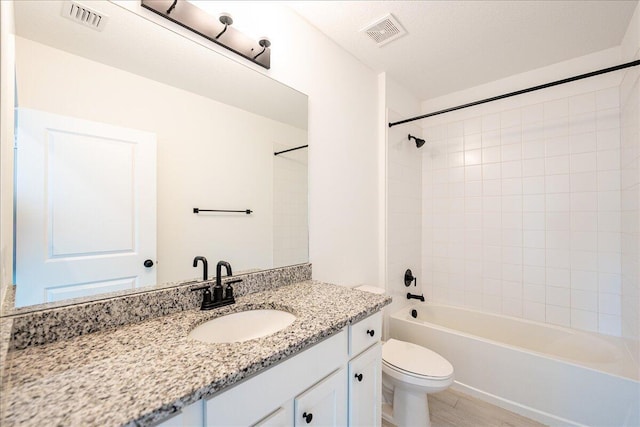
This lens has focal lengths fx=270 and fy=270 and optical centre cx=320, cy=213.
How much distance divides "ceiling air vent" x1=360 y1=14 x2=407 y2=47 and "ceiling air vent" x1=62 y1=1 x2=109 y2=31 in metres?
1.40

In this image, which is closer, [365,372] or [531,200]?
[365,372]

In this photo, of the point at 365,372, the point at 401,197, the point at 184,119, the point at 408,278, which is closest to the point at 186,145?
the point at 184,119

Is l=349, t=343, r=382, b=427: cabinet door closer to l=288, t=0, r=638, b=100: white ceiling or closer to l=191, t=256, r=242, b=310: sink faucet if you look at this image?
l=191, t=256, r=242, b=310: sink faucet

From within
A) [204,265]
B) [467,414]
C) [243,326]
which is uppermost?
[204,265]

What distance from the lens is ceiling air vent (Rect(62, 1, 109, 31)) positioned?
0.88 metres

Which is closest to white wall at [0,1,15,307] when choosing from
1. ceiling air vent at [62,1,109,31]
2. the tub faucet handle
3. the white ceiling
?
ceiling air vent at [62,1,109,31]

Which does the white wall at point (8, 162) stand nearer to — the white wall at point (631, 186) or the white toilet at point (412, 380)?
the white toilet at point (412, 380)

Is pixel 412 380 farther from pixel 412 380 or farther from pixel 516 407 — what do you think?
pixel 516 407

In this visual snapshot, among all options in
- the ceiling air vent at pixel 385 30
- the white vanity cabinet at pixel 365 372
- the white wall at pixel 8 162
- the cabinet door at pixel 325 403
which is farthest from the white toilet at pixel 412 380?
the ceiling air vent at pixel 385 30

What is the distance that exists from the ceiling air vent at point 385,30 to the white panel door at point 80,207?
1481mm

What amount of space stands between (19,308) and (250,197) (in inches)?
34.6

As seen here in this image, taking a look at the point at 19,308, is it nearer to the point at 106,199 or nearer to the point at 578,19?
the point at 106,199

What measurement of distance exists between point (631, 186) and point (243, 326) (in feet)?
7.83

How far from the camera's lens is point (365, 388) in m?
1.20
